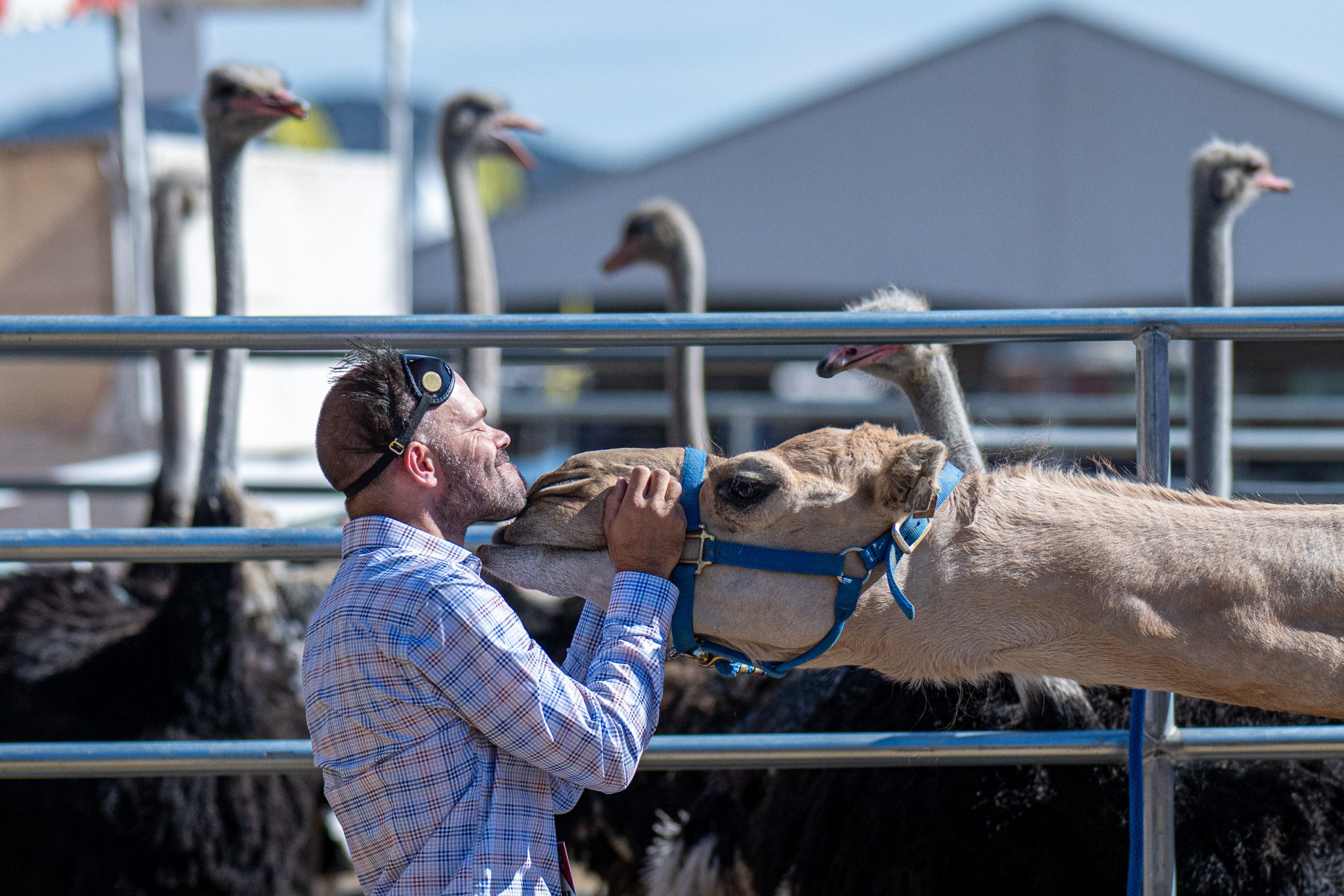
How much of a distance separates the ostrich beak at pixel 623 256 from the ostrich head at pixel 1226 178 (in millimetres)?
2233

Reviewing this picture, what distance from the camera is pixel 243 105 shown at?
407cm

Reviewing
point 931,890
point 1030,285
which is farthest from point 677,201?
point 931,890

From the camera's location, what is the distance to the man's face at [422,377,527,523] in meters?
1.73

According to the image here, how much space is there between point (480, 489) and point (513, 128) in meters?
3.97

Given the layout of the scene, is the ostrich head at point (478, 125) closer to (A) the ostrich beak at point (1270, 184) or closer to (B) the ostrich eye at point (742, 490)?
(A) the ostrich beak at point (1270, 184)

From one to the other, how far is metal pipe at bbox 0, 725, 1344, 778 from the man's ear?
0.65 metres

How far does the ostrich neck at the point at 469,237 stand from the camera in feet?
15.7

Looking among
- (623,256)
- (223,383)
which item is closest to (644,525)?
(223,383)

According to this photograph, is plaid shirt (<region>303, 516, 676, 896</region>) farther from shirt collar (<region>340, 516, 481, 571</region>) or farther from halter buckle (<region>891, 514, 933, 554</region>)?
halter buckle (<region>891, 514, 933, 554</region>)

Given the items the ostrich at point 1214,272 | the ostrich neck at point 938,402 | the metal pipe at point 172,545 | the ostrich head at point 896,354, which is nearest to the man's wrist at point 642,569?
the metal pipe at point 172,545

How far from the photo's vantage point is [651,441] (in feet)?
28.9

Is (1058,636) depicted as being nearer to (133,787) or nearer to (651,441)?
(133,787)

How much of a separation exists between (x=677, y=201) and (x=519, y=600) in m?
12.7

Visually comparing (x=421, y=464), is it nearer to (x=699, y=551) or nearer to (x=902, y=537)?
(x=699, y=551)
